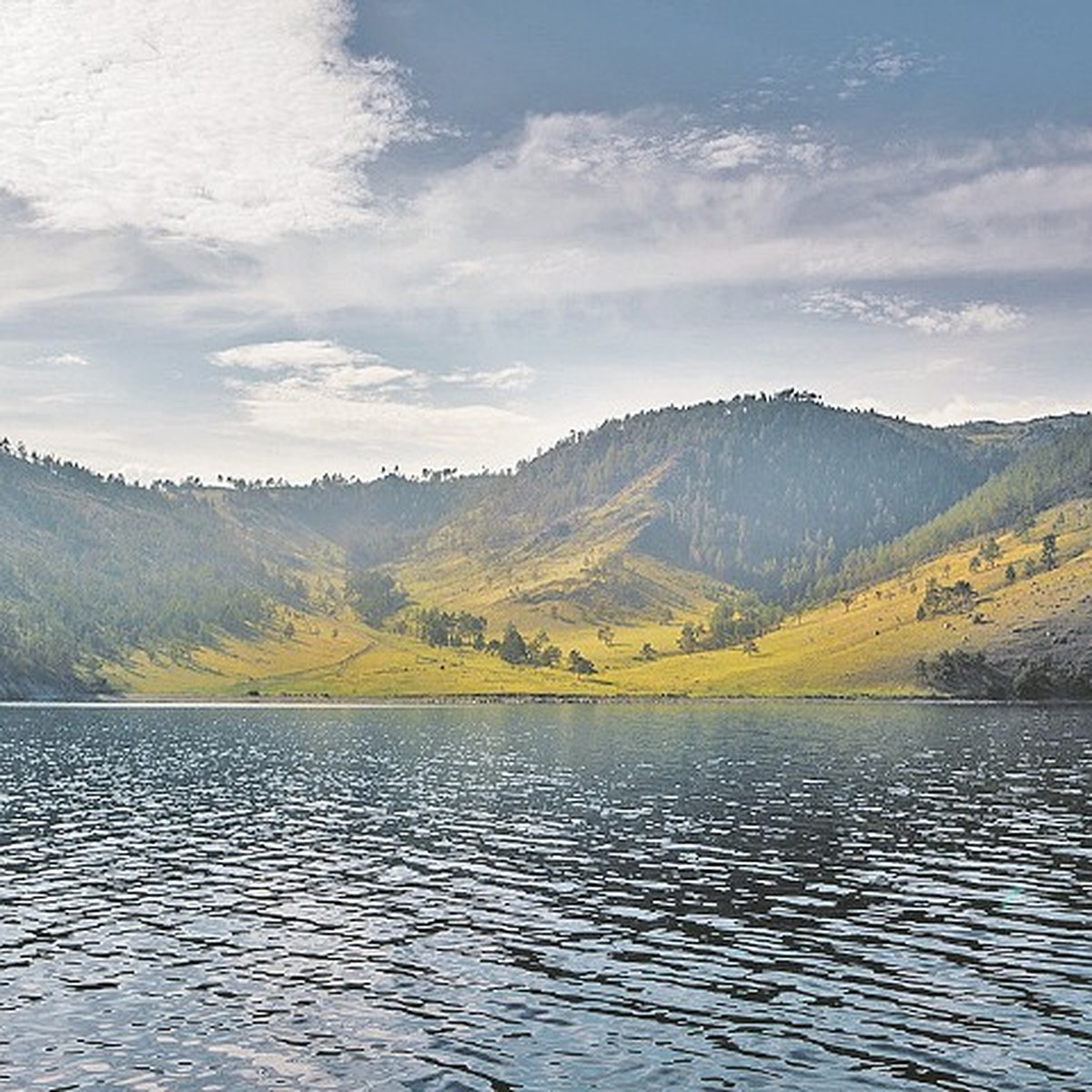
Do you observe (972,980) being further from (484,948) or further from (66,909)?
(66,909)

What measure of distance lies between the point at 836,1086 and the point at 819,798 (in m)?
68.3

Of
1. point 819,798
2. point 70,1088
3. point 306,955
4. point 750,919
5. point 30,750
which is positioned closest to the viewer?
point 70,1088

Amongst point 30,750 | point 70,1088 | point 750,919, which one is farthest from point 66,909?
point 30,750

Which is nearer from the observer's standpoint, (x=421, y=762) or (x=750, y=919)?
(x=750, y=919)

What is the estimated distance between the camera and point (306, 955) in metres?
46.9

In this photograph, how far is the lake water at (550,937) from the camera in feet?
112

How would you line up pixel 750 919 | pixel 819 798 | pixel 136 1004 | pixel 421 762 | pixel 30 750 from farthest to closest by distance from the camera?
pixel 30 750 < pixel 421 762 < pixel 819 798 < pixel 750 919 < pixel 136 1004

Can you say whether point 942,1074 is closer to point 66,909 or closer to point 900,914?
point 900,914

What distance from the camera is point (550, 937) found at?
4953 centimetres

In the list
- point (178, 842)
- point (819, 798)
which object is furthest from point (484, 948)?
point (819, 798)

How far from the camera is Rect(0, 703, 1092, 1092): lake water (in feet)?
112

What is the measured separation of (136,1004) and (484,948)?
1380 centimetres

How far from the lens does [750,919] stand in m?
52.6

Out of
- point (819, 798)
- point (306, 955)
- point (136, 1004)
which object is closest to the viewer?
point (136, 1004)
